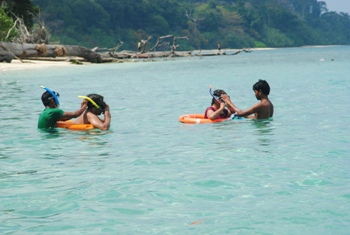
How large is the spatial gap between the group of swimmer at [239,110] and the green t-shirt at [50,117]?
299 centimetres

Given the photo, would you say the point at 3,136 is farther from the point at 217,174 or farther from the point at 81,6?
the point at 81,6

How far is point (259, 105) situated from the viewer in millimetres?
13047

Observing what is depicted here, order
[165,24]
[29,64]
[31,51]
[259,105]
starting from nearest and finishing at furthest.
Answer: [259,105] → [31,51] → [29,64] → [165,24]

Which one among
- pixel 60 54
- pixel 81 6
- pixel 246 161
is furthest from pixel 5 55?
pixel 81 6

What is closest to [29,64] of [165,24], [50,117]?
[50,117]

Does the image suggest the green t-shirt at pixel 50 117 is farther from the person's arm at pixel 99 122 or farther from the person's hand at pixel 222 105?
the person's hand at pixel 222 105

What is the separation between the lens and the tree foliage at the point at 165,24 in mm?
105938

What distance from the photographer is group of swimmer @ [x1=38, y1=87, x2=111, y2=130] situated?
11609mm

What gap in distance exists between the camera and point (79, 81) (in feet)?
95.2

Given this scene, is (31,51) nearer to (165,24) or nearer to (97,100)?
(97,100)

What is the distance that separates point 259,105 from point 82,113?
141 inches

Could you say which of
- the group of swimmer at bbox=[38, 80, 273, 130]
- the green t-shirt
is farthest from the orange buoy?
the green t-shirt

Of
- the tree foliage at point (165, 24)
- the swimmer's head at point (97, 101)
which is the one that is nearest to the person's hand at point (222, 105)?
the swimmer's head at point (97, 101)

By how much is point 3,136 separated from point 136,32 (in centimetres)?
10775
